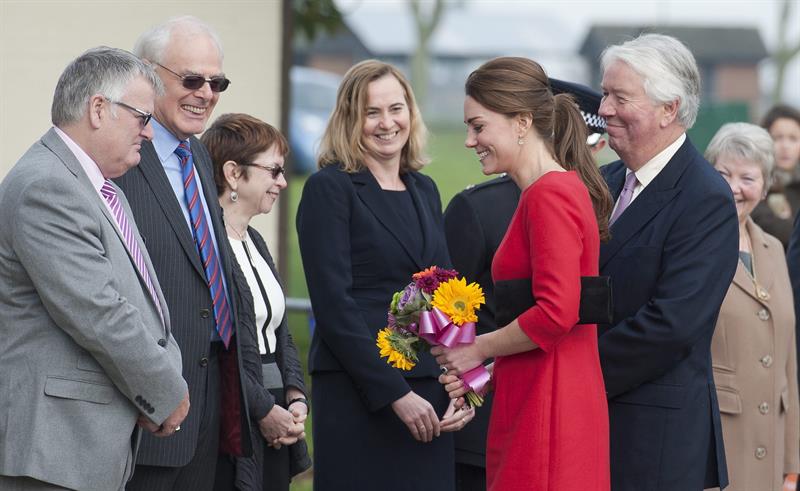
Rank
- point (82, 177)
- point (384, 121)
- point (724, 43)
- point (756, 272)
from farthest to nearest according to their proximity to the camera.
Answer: point (724, 43)
point (756, 272)
point (384, 121)
point (82, 177)

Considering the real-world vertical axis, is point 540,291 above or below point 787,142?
above

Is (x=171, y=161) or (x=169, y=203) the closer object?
(x=169, y=203)

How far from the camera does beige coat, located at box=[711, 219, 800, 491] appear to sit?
15.7 feet

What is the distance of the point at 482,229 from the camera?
462 cm

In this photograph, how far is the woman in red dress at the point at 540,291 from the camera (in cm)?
354

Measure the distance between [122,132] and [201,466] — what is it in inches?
49.2

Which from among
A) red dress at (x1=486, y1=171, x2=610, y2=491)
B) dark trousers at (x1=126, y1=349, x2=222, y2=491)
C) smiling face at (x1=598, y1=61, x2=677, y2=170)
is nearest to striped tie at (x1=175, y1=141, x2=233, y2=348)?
dark trousers at (x1=126, y1=349, x2=222, y2=491)

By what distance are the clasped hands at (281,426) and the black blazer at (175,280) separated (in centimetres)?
37

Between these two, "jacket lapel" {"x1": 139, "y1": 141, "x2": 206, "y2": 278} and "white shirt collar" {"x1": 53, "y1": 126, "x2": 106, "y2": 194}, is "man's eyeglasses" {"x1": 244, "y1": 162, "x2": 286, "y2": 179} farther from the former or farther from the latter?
"white shirt collar" {"x1": 53, "y1": 126, "x2": 106, "y2": 194}

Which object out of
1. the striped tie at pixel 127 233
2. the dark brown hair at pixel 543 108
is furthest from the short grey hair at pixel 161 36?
the dark brown hair at pixel 543 108

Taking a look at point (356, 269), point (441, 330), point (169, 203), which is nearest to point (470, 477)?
point (356, 269)

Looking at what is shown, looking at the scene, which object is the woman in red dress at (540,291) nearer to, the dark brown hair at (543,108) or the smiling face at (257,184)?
the dark brown hair at (543,108)

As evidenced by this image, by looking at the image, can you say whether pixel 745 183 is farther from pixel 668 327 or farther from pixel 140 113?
pixel 140 113

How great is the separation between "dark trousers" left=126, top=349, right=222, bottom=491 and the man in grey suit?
398 millimetres
